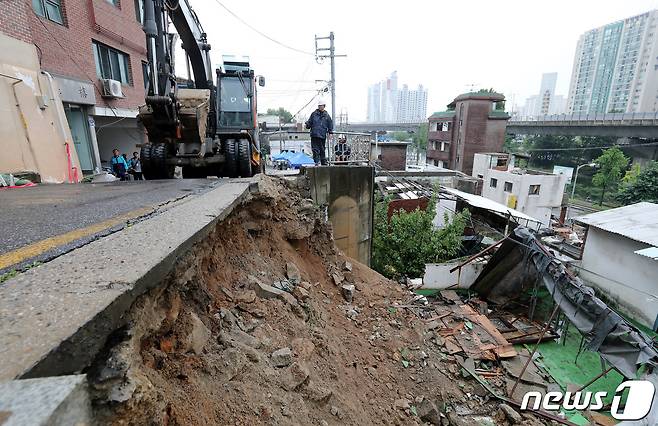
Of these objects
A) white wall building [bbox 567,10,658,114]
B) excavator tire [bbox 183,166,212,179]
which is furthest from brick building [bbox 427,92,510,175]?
white wall building [bbox 567,10,658,114]

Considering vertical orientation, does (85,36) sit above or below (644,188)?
above

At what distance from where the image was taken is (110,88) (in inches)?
464

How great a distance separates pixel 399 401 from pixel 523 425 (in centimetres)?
277

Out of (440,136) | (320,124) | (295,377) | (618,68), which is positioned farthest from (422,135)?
(295,377)

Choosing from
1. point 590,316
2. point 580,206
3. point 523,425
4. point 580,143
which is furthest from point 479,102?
point 523,425

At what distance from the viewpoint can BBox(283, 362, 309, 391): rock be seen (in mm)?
2598

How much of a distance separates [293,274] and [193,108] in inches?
143

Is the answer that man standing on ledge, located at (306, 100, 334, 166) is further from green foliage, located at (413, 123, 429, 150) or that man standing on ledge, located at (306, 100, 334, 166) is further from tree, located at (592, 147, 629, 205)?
green foliage, located at (413, 123, 429, 150)

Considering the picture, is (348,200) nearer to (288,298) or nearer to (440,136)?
(288,298)

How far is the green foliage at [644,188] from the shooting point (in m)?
26.7

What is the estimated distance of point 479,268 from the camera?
1061 centimetres

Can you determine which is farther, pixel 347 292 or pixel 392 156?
pixel 392 156

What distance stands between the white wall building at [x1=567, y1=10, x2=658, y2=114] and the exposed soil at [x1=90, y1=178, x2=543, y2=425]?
67.3m

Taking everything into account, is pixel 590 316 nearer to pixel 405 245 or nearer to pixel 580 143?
pixel 405 245
